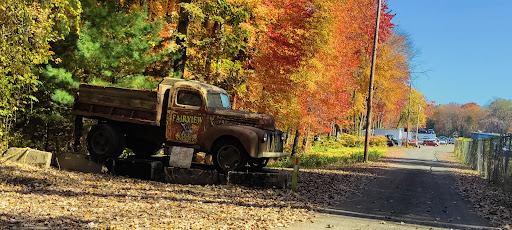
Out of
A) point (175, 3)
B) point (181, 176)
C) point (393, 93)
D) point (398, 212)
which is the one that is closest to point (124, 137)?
point (181, 176)

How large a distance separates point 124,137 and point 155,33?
14.8ft

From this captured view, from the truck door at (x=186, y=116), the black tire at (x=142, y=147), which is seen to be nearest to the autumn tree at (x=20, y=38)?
the black tire at (x=142, y=147)

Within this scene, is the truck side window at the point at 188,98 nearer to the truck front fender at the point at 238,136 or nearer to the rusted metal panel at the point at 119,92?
the rusted metal panel at the point at 119,92

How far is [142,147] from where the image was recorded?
1466 centimetres

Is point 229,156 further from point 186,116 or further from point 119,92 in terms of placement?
point 119,92

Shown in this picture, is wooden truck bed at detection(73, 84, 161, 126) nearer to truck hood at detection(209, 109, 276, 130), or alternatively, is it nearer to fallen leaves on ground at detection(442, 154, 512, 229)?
truck hood at detection(209, 109, 276, 130)

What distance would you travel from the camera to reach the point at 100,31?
50.8 ft

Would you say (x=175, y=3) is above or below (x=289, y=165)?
above

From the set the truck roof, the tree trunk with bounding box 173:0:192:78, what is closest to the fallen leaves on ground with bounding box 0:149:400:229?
the truck roof

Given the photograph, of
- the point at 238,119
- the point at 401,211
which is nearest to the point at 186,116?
the point at 238,119

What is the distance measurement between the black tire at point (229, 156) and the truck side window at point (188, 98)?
134cm

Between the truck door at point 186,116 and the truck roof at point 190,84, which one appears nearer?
the truck door at point 186,116

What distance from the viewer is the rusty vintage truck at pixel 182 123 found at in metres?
12.2

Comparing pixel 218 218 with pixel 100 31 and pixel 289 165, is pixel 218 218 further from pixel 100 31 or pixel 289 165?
pixel 289 165
